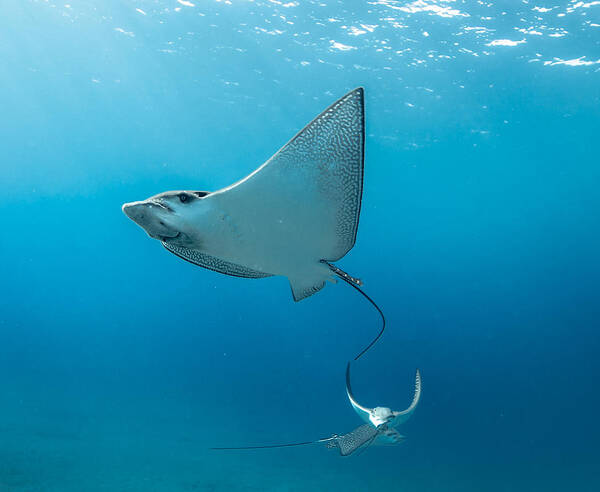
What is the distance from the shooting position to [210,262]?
3176mm

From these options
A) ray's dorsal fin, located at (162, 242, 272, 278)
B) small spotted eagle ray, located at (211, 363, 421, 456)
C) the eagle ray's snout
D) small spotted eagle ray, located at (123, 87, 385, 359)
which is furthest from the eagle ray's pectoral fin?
the eagle ray's snout

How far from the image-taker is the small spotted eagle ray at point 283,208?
2422 millimetres

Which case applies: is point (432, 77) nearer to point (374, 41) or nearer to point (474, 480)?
point (374, 41)

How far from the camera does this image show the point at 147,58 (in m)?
16.5

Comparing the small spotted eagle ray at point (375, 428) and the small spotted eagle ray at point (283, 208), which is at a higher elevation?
the small spotted eagle ray at point (283, 208)

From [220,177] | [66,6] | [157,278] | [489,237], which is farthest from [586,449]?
[157,278]

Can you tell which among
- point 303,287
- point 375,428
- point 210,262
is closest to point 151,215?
point 210,262

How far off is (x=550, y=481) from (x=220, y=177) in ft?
77.5

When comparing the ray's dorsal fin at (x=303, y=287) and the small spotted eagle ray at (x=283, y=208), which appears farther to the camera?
the ray's dorsal fin at (x=303, y=287)

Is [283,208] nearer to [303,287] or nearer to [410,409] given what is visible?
[303,287]

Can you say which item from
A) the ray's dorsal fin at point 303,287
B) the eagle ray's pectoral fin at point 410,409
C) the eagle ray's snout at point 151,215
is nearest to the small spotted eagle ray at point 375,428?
the eagle ray's pectoral fin at point 410,409

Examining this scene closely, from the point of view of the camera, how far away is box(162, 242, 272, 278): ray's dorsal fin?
297cm

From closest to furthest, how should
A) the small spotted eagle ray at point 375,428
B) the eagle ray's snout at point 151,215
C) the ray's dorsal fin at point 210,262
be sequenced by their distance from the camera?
the eagle ray's snout at point 151,215 → the ray's dorsal fin at point 210,262 → the small spotted eagle ray at point 375,428

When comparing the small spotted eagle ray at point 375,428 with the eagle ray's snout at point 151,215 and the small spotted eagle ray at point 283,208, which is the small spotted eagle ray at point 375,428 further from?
the eagle ray's snout at point 151,215
